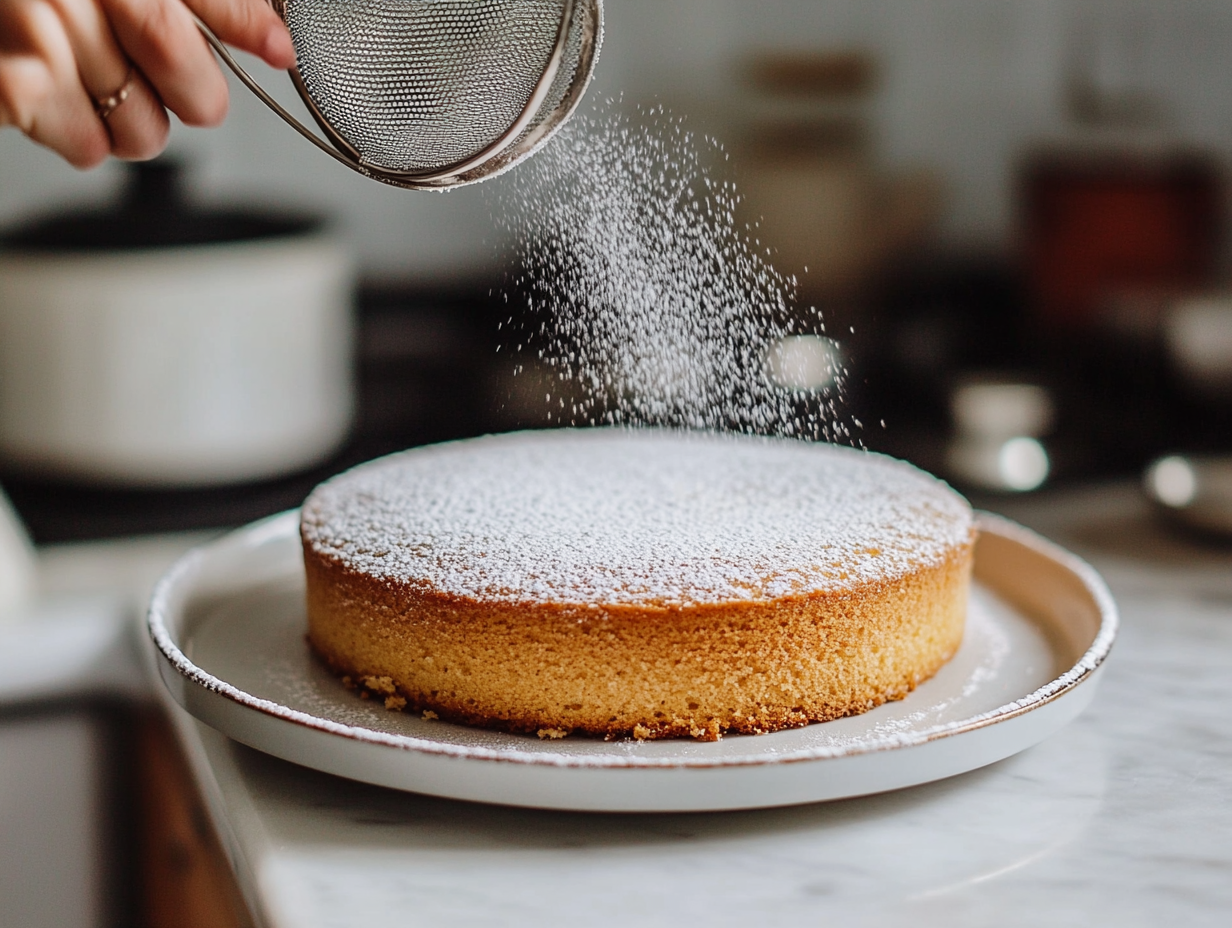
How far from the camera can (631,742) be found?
2.30ft

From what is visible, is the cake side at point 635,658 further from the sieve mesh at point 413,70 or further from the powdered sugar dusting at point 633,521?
the sieve mesh at point 413,70

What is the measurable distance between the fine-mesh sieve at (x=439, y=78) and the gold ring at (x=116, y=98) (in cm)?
14

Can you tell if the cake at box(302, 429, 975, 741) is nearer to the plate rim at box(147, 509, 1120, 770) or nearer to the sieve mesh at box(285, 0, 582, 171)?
the plate rim at box(147, 509, 1120, 770)

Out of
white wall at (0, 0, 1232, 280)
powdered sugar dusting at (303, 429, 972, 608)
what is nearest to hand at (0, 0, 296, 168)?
powdered sugar dusting at (303, 429, 972, 608)

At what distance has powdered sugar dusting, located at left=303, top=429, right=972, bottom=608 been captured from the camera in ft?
2.38

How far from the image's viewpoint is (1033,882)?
59 centimetres

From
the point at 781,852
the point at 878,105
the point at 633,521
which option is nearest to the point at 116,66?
the point at 633,521

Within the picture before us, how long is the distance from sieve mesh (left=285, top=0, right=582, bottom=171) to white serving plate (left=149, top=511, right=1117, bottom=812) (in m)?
0.34

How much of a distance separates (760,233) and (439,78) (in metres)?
1.03

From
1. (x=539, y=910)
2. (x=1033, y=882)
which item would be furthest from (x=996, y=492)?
(x=539, y=910)

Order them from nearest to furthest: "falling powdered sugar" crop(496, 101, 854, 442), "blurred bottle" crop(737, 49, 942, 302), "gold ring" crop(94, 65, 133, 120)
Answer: "gold ring" crop(94, 65, 133, 120) < "falling powdered sugar" crop(496, 101, 854, 442) < "blurred bottle" crop(737, 49, 942, 302)

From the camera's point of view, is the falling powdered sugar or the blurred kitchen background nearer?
the falling powdered sugar

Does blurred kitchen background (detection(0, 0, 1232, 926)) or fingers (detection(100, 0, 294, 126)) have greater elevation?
fingers (detection(100, 0, 294, 126))

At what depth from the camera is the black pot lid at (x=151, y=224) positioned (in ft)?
4.10
